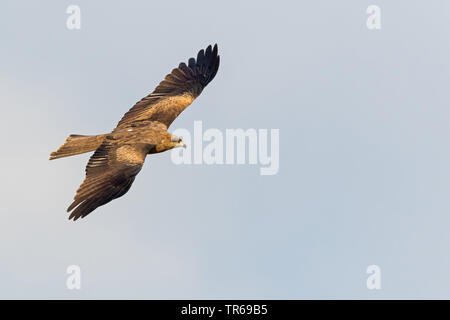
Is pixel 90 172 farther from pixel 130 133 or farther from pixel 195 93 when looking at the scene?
pixel 195 93

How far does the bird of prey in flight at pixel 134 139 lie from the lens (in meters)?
18.7

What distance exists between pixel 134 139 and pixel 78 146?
1.16m

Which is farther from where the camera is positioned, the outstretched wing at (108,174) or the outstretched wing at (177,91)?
the outstretched wing at (177,91)

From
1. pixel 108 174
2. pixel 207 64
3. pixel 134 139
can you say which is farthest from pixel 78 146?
pixel 207 64

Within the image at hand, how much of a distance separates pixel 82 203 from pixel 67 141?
9.00 ft

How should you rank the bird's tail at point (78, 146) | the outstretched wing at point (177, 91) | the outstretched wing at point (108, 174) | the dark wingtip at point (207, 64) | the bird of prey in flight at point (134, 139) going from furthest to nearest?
the dark wingtip at point (207, 64) < the outstretched wing at point (177, 91) < the bird's tail at point (78, 146) < the bird of prey in flight at point (134, 139) < the outstretched wing at point (108, 174)

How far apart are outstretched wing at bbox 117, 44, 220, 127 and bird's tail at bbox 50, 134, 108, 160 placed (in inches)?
61.6

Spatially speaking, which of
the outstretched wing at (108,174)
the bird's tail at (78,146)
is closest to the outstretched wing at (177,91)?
the bird's tail at (78,146)

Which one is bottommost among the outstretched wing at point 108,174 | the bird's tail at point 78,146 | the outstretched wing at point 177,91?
the outstretched wing at point 108,174

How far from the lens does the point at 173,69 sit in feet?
80.1

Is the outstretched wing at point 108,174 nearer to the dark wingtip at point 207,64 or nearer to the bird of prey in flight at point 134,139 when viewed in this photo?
the bird of prey in flight at point 134,139

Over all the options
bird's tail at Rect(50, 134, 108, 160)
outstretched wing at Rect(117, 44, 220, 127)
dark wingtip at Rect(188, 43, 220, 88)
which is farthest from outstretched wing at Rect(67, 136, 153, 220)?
dark wingtip at Rect(188, 43, 220, 88)
